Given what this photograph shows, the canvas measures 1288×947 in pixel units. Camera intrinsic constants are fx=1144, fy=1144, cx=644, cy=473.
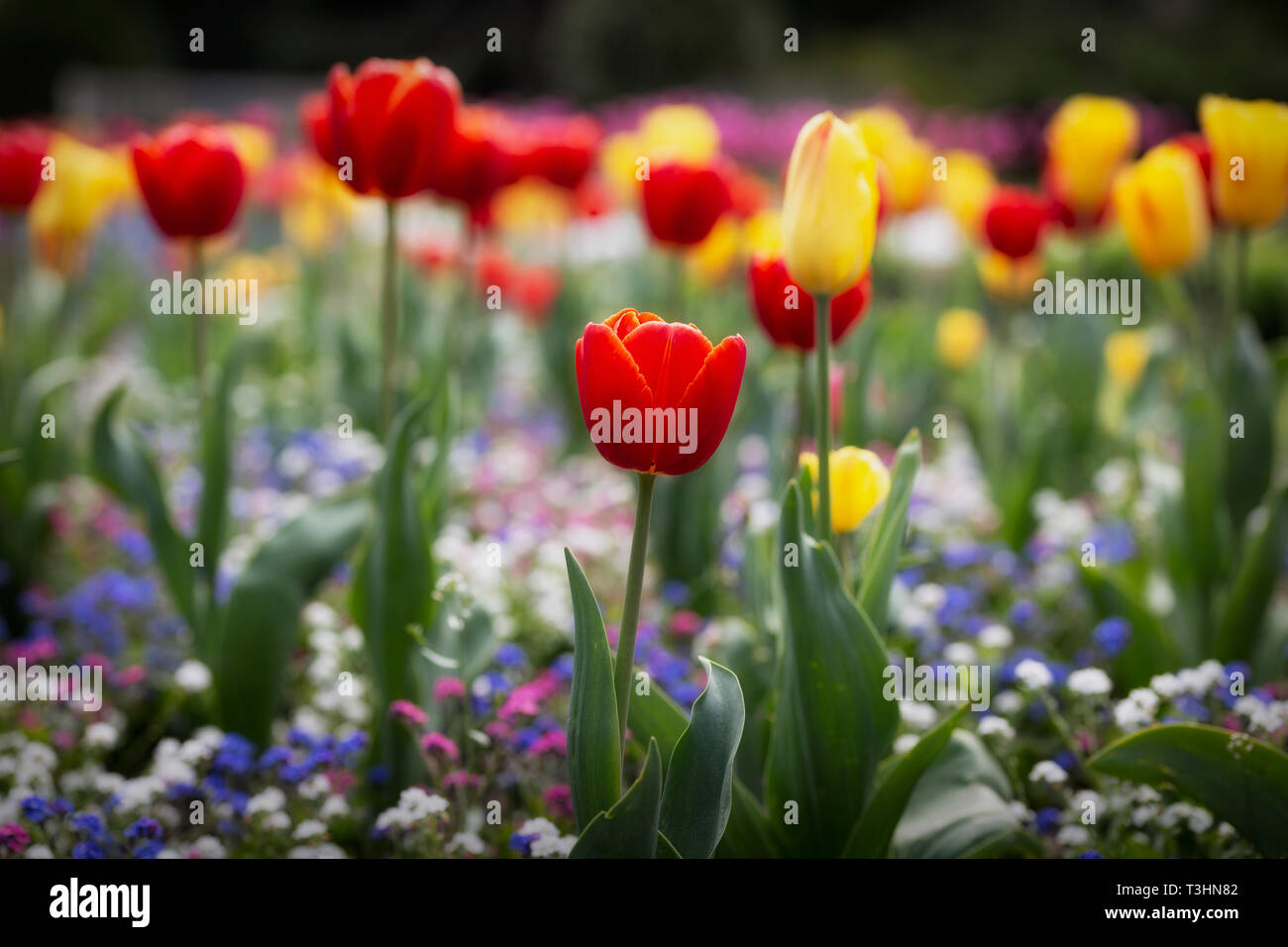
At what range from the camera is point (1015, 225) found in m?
2.83

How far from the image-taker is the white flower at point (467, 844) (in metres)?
1.56

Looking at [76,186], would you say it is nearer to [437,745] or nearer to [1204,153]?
[437,745]

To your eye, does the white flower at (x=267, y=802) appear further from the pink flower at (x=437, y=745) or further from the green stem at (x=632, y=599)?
the green stem at (x=632, y=599)

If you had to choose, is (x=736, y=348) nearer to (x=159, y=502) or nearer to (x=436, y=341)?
(x=159, y=502)

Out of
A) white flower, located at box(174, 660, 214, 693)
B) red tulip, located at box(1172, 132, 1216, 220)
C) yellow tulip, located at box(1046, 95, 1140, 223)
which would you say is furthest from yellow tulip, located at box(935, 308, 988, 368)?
white flower, located at box(174, 660, 214, 693)

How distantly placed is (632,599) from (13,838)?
95 cm

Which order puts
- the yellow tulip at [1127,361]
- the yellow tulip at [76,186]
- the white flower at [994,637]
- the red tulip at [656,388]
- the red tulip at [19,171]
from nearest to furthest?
the red tulip at [656,388] → the white flower at [994,637] → the red tulip at [19,171] → the yellow tulip at [76,186] → the yellow tulip at [1127,361]

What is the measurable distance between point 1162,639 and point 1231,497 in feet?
1.11

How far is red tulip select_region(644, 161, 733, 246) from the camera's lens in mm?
2205

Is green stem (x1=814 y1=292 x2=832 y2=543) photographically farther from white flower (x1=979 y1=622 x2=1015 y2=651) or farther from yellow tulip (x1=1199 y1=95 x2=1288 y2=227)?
yellow tulip (x1=1199 y1=95 x2=1288 y2=227)

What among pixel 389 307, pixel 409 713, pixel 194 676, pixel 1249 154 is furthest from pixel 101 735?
pixel 1249 154

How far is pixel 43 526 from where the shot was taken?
2.60 meters

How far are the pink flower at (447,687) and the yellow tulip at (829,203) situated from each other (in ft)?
2.62

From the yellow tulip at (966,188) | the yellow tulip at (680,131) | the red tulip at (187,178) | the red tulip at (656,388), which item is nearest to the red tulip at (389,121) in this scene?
the red tulip at (187,178)
